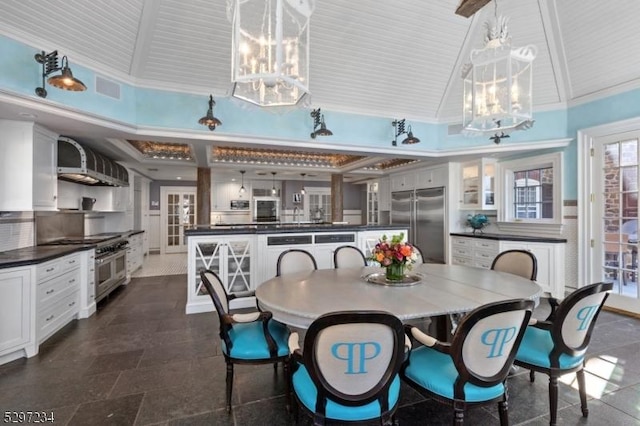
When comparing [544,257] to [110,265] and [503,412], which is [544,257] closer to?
[503,412]

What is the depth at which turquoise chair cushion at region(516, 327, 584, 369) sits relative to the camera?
1.81 metres

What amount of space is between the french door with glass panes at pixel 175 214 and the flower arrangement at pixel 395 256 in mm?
8447

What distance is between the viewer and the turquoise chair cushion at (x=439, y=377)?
1.52m

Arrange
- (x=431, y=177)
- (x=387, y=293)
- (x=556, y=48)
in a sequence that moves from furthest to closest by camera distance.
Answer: (x=431, y=177)
(x=556, y=48)
(x=387, y=293)

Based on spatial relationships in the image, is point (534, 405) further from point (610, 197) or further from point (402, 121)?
point (402, 121)

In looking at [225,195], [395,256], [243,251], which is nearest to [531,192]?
[395,256]

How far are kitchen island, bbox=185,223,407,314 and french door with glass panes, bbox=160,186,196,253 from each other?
19.4 feet

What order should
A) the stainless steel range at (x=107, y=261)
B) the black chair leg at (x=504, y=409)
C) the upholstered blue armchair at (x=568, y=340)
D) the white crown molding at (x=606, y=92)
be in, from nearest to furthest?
the black chair leg at (x=504, y=409), the upholstered blue armchair at (x=568, y=340), the white crown molding at (x=606, y=92), the stainless steel range at (x=107, y=261)

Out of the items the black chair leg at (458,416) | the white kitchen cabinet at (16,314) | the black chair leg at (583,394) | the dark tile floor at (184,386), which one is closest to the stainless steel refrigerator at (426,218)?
the dark tile floor at (184,386)

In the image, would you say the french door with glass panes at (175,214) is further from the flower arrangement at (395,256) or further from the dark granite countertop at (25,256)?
the flower arrangement at (395,256)

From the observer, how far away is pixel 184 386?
2.27m

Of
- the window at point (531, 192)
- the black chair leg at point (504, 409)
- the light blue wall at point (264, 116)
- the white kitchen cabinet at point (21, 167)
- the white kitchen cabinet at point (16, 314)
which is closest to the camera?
the black chair leg at point (504, 409)

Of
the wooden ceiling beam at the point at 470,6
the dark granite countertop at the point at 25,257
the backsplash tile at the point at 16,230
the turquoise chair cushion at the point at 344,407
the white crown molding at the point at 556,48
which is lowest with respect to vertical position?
the turquoise chair cushion at the point at 344,407

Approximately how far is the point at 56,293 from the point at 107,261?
128 cm
